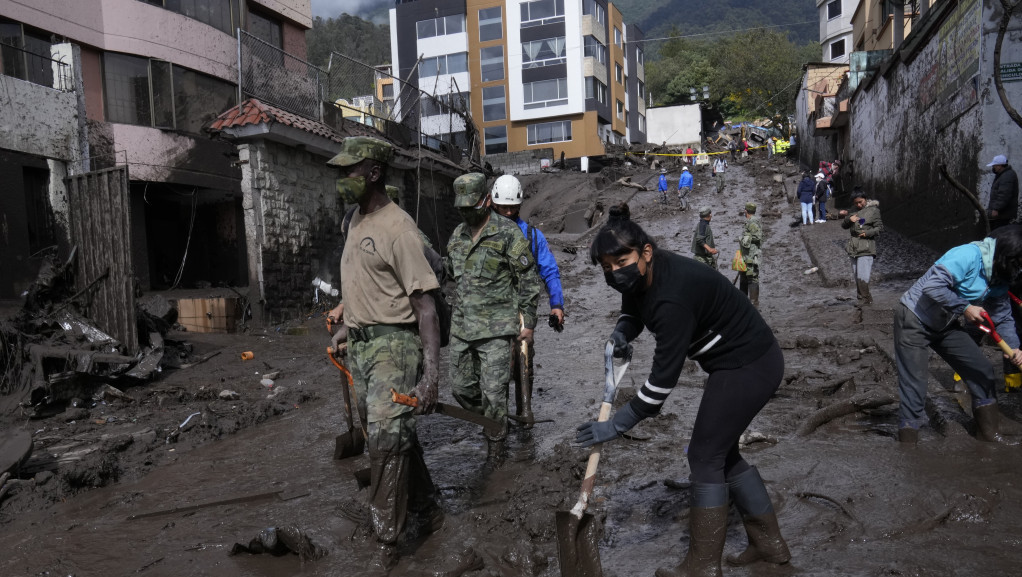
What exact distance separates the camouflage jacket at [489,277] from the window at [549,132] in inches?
1580

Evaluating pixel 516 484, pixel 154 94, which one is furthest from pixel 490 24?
pixel 516 484

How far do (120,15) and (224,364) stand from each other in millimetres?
11011

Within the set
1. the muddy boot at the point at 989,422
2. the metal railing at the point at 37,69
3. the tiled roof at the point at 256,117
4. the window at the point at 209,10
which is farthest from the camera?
the window at the point at 209,10

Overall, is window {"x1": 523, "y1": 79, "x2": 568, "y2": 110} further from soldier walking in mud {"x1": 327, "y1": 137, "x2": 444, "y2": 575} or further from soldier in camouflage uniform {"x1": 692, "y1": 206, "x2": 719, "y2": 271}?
soldier walking in mud {"x1": 327, "y1": 137, "x2": 444, "y2": 575}

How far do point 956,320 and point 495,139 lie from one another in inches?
1672

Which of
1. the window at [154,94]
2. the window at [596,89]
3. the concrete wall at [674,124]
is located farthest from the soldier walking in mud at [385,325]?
the concrete wall at [674,124]

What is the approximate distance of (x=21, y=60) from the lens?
14156 mm

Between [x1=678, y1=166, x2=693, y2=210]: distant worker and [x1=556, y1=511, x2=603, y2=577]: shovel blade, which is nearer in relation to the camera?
[x1=556, y1=511, x2=603, y2=577]: shovel blade

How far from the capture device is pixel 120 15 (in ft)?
53.8

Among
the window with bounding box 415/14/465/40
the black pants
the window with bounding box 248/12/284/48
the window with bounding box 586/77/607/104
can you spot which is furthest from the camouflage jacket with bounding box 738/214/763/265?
the window with bounding box 415/14/465/40

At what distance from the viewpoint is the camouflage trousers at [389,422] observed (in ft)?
11.3

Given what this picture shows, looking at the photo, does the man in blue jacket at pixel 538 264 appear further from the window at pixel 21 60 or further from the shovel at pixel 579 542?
the window at pixel 21 60

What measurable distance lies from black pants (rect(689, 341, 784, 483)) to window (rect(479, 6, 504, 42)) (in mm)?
44822

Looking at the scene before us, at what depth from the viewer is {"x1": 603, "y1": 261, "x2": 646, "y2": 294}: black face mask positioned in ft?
9.75
